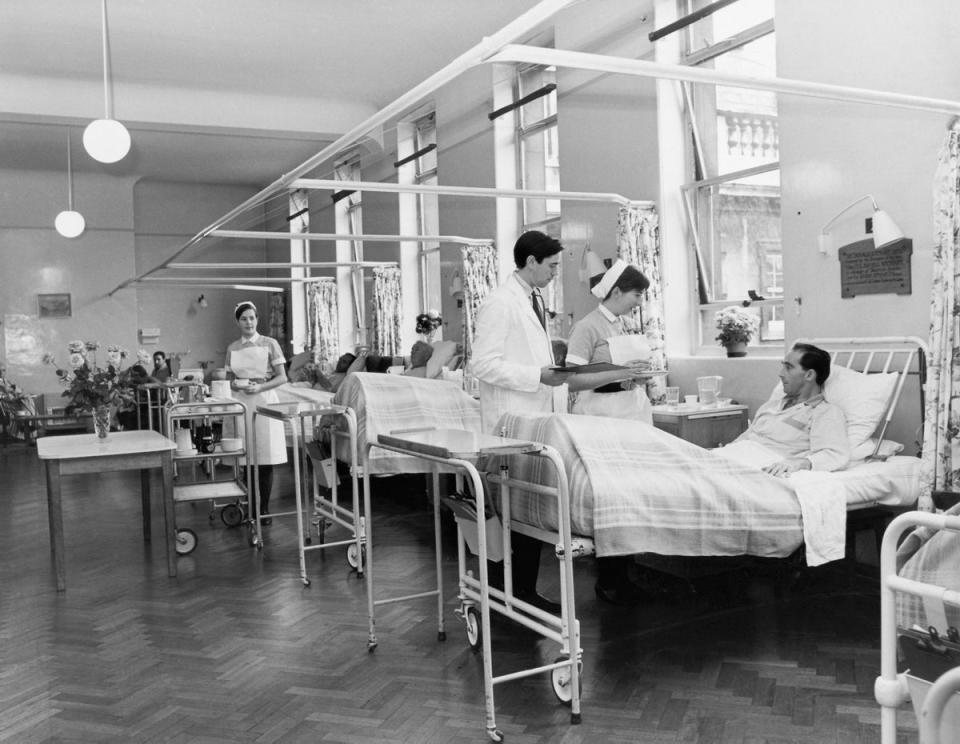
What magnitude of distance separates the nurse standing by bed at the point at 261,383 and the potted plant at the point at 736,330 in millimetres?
3135

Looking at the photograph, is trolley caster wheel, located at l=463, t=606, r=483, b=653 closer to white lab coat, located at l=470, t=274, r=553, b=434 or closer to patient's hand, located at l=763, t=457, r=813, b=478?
white lab coat, located at l=470, t=274, r=553, b=434

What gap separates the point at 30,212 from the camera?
15.3m

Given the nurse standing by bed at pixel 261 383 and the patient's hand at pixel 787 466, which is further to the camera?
the nurse standing by bed at pixel 261 383

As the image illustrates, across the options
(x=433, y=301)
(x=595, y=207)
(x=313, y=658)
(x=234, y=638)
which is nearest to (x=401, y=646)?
(x=313, y=658)

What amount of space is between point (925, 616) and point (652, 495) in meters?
1.41

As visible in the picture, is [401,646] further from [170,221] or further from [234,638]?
[170,221]

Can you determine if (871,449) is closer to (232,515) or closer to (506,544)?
(506,544)

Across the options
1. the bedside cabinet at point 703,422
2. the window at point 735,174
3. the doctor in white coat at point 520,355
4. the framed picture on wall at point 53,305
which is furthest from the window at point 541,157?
the framed picture on wall at point 53,305

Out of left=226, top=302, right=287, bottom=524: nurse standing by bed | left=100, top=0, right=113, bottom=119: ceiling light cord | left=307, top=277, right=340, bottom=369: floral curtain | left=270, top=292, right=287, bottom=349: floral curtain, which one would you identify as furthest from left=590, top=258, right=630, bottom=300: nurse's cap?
left=270, top=292, right=287, bottom=349: floral curtain

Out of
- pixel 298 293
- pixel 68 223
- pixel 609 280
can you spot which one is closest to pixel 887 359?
pixel 609 280

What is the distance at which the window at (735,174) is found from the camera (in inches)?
269

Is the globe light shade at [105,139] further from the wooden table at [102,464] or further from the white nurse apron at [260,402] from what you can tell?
the wooden table at [102,464]

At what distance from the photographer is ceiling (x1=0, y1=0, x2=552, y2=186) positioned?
8.56 metres

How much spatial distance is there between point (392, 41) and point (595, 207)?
303 cm
